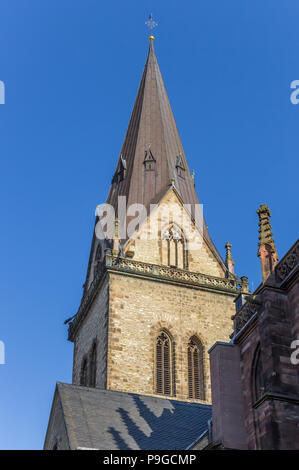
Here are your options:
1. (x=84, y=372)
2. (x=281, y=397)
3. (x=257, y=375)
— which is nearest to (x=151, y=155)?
(x=84, y=372)

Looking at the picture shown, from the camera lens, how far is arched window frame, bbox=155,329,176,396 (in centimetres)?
3134

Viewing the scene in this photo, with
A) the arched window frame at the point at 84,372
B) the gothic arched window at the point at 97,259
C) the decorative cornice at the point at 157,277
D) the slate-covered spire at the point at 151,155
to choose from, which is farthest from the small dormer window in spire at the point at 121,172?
the arched window frame at the point at 84,372

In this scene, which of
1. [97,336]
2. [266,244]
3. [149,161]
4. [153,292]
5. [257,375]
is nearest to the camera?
[257,375]

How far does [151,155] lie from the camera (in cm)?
3912

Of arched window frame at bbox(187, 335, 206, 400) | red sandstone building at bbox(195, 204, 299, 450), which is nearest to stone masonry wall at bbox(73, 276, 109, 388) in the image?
arched window frame at bbox(187, 335, 206, 400)

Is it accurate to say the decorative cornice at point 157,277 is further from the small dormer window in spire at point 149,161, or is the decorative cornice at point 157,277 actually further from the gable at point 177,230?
the small dormer window in spire at point 149,161

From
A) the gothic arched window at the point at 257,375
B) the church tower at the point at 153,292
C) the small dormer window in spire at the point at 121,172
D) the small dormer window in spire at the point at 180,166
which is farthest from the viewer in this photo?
the small dormer window in spire at the point at 180,166

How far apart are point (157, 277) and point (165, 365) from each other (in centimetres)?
350

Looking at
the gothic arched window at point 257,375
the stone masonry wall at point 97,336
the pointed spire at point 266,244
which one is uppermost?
the stone masonry wall at point 97,336

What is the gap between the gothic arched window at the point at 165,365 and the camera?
31375 mm

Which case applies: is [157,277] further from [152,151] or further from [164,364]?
[152,151]

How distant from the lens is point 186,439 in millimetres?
23938

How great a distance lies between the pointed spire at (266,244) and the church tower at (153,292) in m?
12.2
